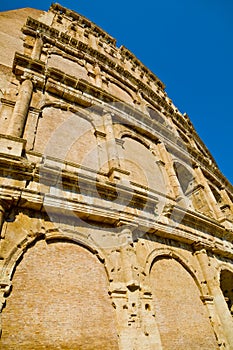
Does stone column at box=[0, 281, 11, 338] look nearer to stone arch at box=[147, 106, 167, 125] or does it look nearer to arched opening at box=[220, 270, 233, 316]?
arched opening at box=[220, 270, 233, 316]

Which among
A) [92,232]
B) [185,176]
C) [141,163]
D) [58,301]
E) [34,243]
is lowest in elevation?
[58,301]

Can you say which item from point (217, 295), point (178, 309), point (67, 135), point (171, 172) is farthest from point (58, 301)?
point (171, 172)

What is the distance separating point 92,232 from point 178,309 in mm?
3344

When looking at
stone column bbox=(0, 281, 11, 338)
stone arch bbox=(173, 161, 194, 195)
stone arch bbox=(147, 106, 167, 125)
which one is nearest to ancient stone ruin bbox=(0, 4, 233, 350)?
stone column bbox=(0, 281, 11, 338)

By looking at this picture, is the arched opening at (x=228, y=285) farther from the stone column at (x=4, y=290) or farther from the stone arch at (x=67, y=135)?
the stone column at (x=4, y=290)

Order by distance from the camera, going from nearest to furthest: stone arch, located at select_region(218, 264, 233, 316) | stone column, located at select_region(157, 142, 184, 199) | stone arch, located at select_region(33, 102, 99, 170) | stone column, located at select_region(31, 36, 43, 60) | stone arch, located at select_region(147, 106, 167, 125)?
stone arch, located at select_region(33, 102, 99, 170) < stone arch, located at select_region(218, 264, 233, 316) < stone column, located at select_region(157, 142, 184, 199) < stone column, located at select_region(31, 36, 43, 60) < stone arch, located at select_region(147, 106, 167, 125)

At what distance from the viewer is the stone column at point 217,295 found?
23.1 feet

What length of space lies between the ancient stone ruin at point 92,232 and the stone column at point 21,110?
0.13ft

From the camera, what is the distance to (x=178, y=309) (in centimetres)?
652

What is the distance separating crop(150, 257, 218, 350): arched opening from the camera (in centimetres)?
592

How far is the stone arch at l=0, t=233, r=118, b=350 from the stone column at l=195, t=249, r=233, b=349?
4200 mm

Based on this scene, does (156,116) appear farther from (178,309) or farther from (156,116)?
(178,309)

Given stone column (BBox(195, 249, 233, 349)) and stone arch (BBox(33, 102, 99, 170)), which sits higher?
stone arch (BBox(33, 102, 99, 170))

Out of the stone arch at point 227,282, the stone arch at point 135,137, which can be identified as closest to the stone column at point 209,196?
the stone arch at point 227,282
